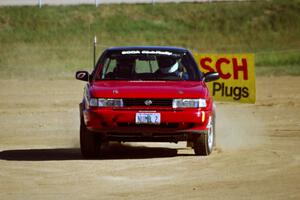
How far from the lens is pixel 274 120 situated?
23234 millimetres

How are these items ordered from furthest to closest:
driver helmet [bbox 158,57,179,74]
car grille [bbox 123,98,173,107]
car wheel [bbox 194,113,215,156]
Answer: driver helmet [bbox 158,57,179,74], car wheel [bbox 194,113,215,156], car grille [bbox 123,98,173,107]

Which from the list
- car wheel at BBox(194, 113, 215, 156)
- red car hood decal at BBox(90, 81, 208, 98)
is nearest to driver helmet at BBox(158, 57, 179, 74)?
red car hood decal at BBox(90, 81, 208, 98)

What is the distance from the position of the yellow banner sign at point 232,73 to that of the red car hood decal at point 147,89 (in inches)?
200

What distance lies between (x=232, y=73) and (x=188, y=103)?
6.03 meters

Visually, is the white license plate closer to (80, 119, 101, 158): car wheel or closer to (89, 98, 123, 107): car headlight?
(89, 98, 123, 107): car headlight

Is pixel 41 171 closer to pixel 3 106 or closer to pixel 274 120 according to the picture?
pixel 274 120

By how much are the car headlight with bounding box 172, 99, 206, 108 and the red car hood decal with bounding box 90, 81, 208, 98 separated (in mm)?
59

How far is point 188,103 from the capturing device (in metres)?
16.1

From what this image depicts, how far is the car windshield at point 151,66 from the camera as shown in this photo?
1711 cm

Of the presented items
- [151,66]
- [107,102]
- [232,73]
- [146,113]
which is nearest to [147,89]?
[146,113]

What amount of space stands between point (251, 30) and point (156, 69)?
1265 inches

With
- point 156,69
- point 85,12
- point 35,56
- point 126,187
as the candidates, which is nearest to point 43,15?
point 85,12

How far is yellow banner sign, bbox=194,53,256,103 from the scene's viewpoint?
21.9 m

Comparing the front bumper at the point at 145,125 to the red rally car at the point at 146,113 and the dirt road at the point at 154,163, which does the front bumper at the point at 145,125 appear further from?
the dirt road at the point at 154,163
